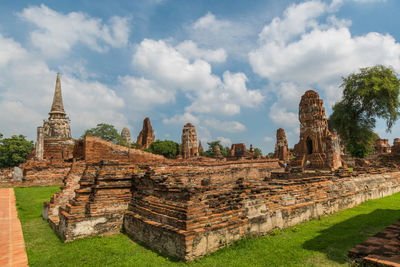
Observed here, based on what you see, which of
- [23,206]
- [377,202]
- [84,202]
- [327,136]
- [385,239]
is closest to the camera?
[385,239]

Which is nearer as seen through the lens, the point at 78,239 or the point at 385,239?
the point at 385,239

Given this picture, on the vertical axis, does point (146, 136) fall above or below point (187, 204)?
above

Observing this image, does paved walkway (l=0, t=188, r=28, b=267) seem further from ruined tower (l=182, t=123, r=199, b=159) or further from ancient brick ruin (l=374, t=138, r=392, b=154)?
ancient brick ruin (l=374, t=138, r=392, b=154)

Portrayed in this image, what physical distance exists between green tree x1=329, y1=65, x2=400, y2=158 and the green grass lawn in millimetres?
10179

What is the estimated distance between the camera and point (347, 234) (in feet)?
16.9

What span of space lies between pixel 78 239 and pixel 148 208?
5.63ft

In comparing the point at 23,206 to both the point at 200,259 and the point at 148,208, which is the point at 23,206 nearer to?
the point at 148,208

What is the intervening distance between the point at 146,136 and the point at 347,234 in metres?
A: 49.1

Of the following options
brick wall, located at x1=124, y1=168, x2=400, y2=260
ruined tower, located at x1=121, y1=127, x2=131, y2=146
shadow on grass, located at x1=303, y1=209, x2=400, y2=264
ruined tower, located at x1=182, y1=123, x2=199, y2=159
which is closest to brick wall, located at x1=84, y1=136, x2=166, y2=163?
ruined tower, located at x1=182, y1=123, x2=199, y2=159

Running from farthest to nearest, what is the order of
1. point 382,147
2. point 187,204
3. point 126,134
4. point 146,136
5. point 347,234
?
point 126,134
point 146,136
point 382,147
point 347,234
point 187,204

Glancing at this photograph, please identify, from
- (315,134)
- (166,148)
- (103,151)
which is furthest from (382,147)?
(103,151)

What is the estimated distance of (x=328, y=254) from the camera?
418 cm

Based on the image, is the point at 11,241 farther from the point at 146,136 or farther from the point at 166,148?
the point at 146,136

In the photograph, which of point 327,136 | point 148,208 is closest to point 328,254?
point 148,208
